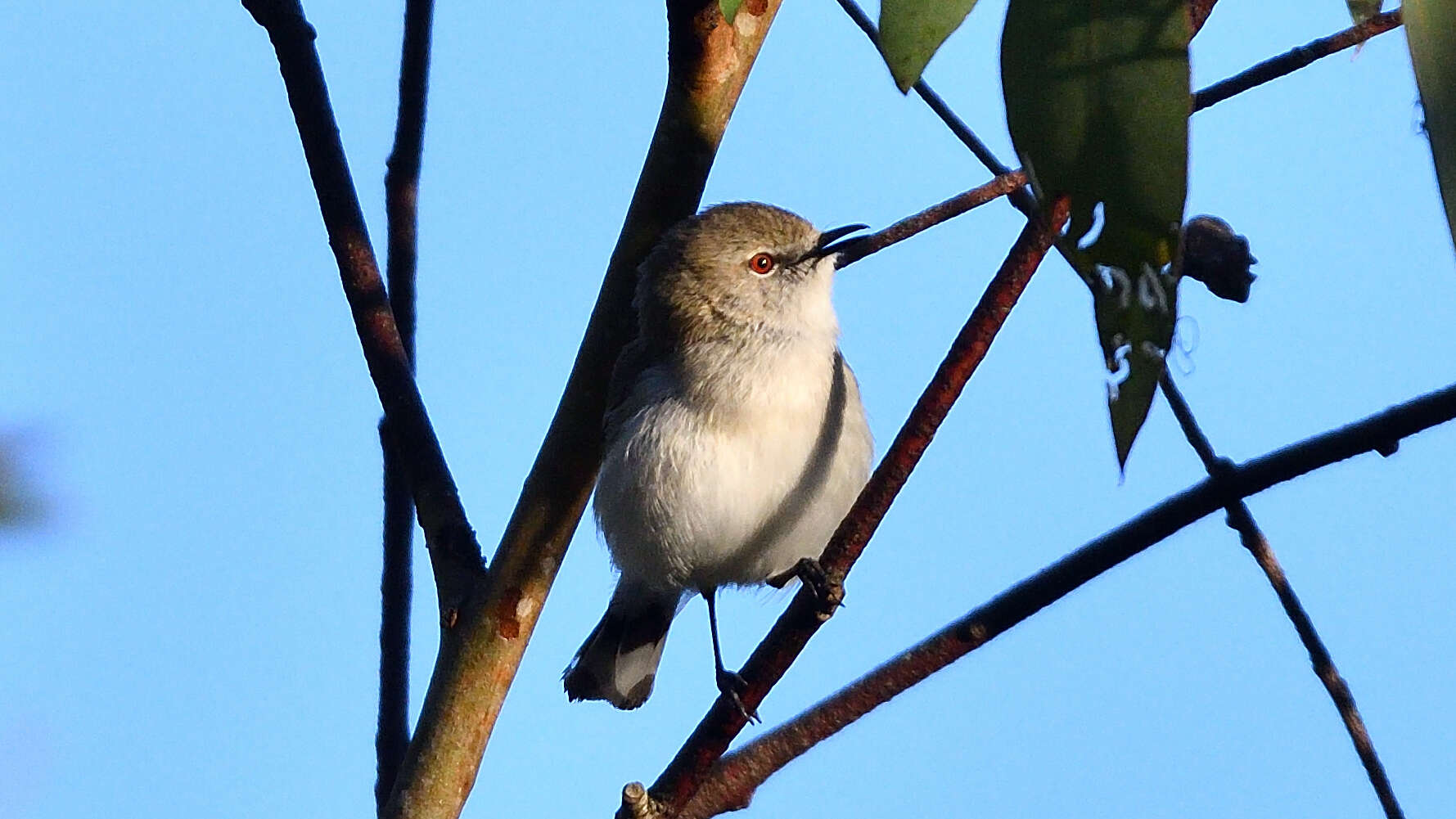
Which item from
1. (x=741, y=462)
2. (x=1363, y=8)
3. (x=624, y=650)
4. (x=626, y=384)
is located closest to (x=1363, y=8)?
(x=1363, y=8)

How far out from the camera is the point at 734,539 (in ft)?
14.4

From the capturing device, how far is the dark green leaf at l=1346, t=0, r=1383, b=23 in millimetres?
2443

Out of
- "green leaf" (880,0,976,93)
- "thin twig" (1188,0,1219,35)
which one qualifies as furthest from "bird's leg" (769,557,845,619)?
"thin twig" (1188,0,1219,35)

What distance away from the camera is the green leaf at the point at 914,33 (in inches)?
67.2

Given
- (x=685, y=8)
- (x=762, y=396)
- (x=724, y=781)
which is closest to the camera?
(x=724, y=781)

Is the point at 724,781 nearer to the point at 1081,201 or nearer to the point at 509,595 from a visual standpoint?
the point at 509,595

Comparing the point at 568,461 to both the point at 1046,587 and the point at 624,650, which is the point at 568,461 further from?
the point at 624,650

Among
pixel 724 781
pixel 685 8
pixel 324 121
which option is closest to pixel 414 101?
pixel 324 121

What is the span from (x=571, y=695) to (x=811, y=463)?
4.91ft

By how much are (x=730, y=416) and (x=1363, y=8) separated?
2.17 metres

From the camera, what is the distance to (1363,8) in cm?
250

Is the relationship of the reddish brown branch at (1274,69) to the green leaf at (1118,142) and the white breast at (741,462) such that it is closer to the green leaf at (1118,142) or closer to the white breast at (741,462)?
the green leaf at (1118,142)

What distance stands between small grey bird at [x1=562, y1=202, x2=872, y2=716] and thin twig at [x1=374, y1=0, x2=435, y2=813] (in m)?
0.62

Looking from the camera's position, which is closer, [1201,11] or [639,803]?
[1201,11]
